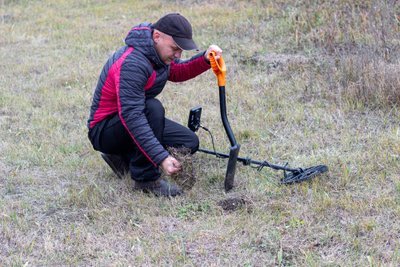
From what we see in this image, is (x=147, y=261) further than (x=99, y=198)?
No

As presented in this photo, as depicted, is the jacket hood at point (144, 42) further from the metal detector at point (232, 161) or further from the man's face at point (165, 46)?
the metal detector at point (232, 161)

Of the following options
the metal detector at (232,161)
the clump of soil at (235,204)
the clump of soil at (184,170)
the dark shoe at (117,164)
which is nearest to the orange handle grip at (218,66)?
the metal detector at (232,161)

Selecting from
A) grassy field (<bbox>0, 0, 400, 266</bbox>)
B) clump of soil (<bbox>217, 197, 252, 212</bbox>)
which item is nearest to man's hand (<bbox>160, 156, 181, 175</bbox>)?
grassy field (<bbox>0, 0, 400, 266</bbox>)

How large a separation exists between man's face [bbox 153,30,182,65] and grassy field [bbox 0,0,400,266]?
925mm

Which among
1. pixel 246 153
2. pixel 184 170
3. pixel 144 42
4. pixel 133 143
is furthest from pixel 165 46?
pixel 246 153

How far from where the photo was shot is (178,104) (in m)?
5.98

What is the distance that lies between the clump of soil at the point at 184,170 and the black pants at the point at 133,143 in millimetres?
117

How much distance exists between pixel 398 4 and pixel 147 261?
5.46 metres

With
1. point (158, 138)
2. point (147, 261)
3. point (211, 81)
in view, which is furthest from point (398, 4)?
point (147, 261)

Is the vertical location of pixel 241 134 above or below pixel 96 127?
below

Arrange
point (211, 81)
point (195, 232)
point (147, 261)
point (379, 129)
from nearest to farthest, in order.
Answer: point (147, 261)
point (195, 232)
point (379, 129)
point (211, 81)

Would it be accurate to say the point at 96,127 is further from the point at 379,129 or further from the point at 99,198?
the point at 379,129

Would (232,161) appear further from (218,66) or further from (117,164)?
(117,164)

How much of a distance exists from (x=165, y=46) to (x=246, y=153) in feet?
4.31
